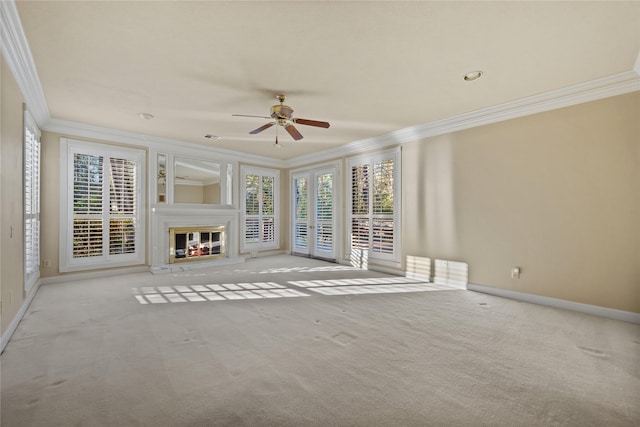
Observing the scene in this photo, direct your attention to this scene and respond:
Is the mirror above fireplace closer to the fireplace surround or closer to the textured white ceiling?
the fireplace surround

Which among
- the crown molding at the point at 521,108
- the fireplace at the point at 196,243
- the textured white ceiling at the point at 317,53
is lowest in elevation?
the fireplace at the point at 196,243

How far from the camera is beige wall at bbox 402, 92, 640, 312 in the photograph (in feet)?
10.3

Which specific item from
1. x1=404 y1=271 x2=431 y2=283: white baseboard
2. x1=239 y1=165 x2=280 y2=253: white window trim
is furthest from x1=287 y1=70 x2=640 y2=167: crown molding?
x1=239 y1=165 x2=280 y2=253: white window trim

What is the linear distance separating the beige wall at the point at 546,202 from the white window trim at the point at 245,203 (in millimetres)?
4151

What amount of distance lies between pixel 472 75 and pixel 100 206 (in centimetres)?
601

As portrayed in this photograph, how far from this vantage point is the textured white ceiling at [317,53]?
6.93ft

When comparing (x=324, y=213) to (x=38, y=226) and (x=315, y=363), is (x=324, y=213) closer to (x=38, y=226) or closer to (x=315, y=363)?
(x=315, y=363)

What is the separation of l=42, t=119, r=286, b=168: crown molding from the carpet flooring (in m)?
2.74

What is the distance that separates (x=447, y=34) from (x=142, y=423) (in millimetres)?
3401

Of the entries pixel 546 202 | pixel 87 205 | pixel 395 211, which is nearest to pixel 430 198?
pixel 395 211

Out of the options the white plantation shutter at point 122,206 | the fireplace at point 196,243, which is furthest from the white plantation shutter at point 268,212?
the white plantation shutter at point 122,206

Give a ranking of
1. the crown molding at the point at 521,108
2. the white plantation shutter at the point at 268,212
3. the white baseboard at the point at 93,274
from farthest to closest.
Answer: the white plantation shutter at the point at 268,212 < the white baseboard at the point at 93,274 < the crown molding at the point at 521,108

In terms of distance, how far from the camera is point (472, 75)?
3066 mm

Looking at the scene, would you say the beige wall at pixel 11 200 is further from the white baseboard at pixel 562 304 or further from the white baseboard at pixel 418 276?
the white baseboard at pixel 562 304
